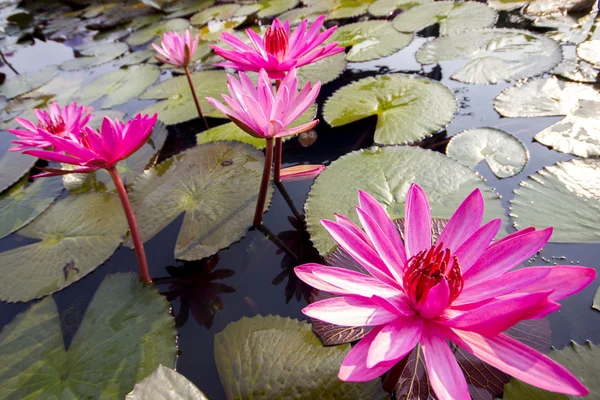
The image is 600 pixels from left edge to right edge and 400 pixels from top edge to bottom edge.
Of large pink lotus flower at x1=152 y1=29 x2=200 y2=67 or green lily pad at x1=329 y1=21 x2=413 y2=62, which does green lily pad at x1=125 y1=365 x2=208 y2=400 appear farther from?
green lily pad at x1=329 y1=21 x2=413 y2=62

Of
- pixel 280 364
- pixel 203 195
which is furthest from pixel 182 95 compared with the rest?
pixel 280 364

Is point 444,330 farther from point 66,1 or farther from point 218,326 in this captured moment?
point 66,1

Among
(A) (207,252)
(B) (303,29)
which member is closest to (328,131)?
(B) (303,29)

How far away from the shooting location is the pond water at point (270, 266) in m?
1.25

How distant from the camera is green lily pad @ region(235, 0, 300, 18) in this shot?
4766 millimetres

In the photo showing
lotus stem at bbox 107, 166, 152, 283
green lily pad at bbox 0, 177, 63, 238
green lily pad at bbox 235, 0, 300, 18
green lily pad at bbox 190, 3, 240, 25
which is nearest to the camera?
lotus stem at bbox 107, 166, 152, 283

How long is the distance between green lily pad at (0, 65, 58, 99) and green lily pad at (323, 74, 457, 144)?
3.71m

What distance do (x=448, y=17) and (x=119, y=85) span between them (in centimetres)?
343

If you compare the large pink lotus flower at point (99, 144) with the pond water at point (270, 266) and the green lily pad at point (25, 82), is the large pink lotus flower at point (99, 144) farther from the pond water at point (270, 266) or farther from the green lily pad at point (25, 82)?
the green lily pad at point (25, 82)

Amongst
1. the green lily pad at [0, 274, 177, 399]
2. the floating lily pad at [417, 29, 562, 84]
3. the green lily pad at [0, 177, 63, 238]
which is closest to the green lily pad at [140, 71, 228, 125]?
the green lily pad at [0, 177, 63, 238]

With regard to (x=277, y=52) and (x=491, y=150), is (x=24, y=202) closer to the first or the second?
(x=277, y=52)

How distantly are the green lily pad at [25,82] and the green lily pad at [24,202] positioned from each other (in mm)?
2325

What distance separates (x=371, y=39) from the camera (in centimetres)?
Answer: 335

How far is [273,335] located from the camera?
1.18m
